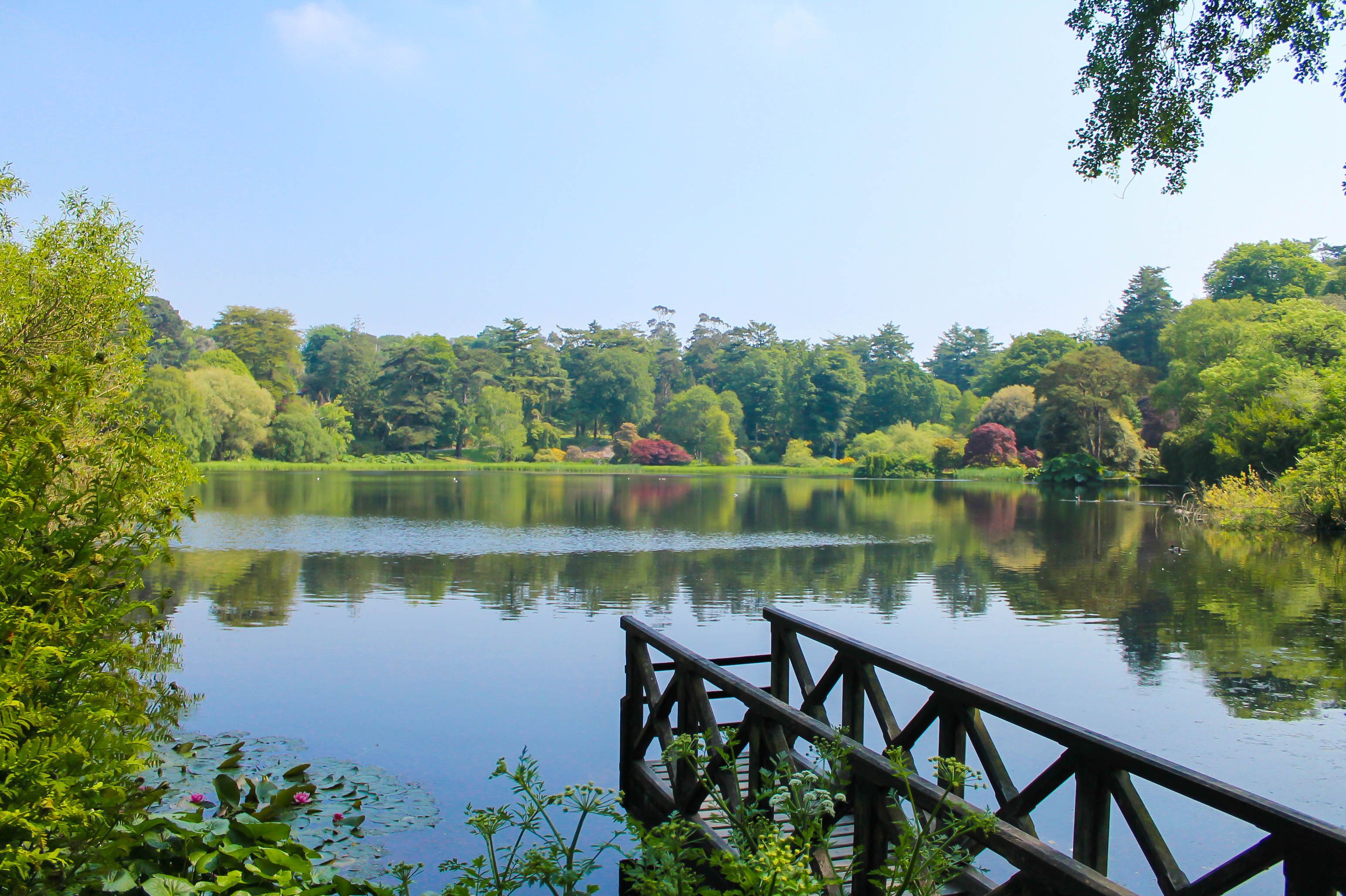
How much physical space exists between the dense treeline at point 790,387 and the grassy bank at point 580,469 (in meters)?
2.13

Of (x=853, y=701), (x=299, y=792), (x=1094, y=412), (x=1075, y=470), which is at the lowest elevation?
(x=299, y=792)

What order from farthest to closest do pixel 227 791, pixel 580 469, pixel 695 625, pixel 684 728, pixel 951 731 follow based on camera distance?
1. pixel 580 469
2. pixel 695 625
3. pixel 684 728
4. pixel 227 791
5. pixel 951 731

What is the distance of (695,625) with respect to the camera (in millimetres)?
11562

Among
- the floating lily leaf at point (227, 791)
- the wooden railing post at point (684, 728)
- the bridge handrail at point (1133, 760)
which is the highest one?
the bridge handrail at point (1133, 760)

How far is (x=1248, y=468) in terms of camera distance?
3030cm

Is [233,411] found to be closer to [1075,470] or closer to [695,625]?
[1075,470]

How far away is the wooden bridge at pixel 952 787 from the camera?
2461 millimetres

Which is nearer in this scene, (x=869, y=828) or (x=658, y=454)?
(x=869, y=828)

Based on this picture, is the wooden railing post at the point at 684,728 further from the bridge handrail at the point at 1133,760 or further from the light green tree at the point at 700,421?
the light green tree at the point at 700,421

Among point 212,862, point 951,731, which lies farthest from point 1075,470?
point 212,862

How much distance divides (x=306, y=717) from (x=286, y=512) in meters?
20.7

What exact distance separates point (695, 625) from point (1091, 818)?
27.4 feet

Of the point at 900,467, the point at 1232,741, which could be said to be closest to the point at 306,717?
the point at 1232,741

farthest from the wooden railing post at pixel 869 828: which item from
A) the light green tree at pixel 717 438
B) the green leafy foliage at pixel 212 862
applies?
the light green tree at pixel 717 438
